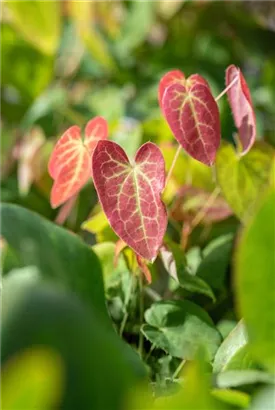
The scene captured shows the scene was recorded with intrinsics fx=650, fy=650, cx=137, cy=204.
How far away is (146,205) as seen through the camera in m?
0.29

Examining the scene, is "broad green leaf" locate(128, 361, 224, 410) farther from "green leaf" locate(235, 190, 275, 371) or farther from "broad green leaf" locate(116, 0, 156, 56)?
"broad green leaf" locate(116, 0, 156, 56)

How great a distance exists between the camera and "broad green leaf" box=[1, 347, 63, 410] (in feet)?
0.44

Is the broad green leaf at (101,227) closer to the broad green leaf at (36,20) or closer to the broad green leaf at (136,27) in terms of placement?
the broad green leaf at (36,20)

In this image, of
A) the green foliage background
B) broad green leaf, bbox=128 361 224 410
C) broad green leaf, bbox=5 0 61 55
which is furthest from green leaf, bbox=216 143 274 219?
broad green leaf, bbox=5 0 61 55

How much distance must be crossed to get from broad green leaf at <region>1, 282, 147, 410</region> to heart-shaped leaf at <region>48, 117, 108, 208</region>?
0.18 metres

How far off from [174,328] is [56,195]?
0.10 meters

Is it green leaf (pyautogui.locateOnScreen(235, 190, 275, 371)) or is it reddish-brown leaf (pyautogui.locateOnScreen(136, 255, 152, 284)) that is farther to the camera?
reddish-brown leaf (pyautogui.locateOnScreen(136, 255, 152, 284))

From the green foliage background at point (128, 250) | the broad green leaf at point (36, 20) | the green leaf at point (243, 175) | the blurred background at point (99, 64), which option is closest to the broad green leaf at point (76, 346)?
the green foliage background at point (128, 250)

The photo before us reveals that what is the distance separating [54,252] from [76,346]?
0.33 feet

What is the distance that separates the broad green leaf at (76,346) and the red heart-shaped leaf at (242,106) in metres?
0.20

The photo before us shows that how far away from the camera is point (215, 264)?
38 centimetres

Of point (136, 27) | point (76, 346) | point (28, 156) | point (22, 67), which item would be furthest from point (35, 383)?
point (136, 27)

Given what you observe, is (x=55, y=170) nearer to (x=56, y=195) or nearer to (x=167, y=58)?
(x=56, y=195)

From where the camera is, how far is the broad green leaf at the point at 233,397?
20 centimetres
